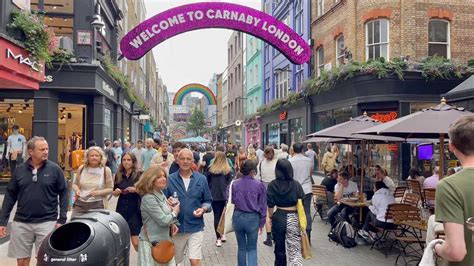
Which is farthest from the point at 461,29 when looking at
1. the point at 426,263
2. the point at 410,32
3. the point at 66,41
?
the point at 426,263

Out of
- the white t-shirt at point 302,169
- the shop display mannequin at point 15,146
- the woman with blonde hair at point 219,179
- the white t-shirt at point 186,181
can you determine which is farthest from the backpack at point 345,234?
the shop display mannequin at point 15,146

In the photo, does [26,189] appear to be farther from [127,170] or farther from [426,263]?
[426,263]

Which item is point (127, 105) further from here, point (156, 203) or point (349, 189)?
point (156, 203)

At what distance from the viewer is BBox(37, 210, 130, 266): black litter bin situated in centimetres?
347

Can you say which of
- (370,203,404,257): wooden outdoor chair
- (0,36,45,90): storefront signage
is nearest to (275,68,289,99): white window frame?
(0,36,45,90): storefront signage

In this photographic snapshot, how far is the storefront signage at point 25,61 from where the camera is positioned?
9.76m

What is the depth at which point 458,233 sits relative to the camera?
2334 mm

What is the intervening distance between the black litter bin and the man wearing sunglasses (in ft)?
3.52

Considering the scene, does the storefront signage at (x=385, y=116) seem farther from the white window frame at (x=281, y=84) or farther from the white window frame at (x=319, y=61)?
the white window frame at (x=281, y=84)

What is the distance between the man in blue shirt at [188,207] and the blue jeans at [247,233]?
67 cm

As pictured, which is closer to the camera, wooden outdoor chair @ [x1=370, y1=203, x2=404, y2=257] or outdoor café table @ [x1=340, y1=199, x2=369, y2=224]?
wooden outdoor chair @ [x1=370, y1=203, x2=404, y2=257]

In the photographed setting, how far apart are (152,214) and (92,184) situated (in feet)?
5.48

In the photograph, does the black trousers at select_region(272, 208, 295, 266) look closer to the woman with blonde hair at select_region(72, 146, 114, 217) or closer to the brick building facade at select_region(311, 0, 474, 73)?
the woman with blonde hair at select_region(72, 146, 114, 217)

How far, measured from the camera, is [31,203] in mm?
4922
